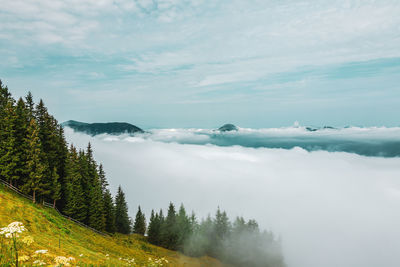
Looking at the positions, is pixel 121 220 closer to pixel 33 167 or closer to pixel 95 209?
pixel 95 209

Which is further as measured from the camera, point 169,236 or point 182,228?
point 182,228

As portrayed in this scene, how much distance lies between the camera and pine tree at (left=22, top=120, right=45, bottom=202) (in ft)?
121

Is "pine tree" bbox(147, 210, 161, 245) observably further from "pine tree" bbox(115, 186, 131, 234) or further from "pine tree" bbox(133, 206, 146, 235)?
"pine tree" bbox(133, 206, 146, 235)

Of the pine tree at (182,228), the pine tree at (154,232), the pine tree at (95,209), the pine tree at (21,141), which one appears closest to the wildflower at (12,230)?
the pine tree at (21,141)

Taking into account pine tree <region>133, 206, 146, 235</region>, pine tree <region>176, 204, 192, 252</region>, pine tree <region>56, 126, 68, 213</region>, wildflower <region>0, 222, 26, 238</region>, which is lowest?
pine tree <region>133, 206, 146, 235</region>

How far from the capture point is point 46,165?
40.9 metres

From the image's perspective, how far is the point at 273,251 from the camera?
9281 cm

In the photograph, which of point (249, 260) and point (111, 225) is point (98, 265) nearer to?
point (111, 225)

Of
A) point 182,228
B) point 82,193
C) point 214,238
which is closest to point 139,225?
point 182,228

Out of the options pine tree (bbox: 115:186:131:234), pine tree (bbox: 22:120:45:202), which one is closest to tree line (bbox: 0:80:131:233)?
pine tree (bbox: 22:120:45:202)

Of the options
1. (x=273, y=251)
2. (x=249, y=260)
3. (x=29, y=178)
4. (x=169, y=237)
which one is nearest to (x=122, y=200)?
(x=169, y=237)

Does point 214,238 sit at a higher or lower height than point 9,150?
lower

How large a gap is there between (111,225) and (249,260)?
5655cm

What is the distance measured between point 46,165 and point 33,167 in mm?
2558
